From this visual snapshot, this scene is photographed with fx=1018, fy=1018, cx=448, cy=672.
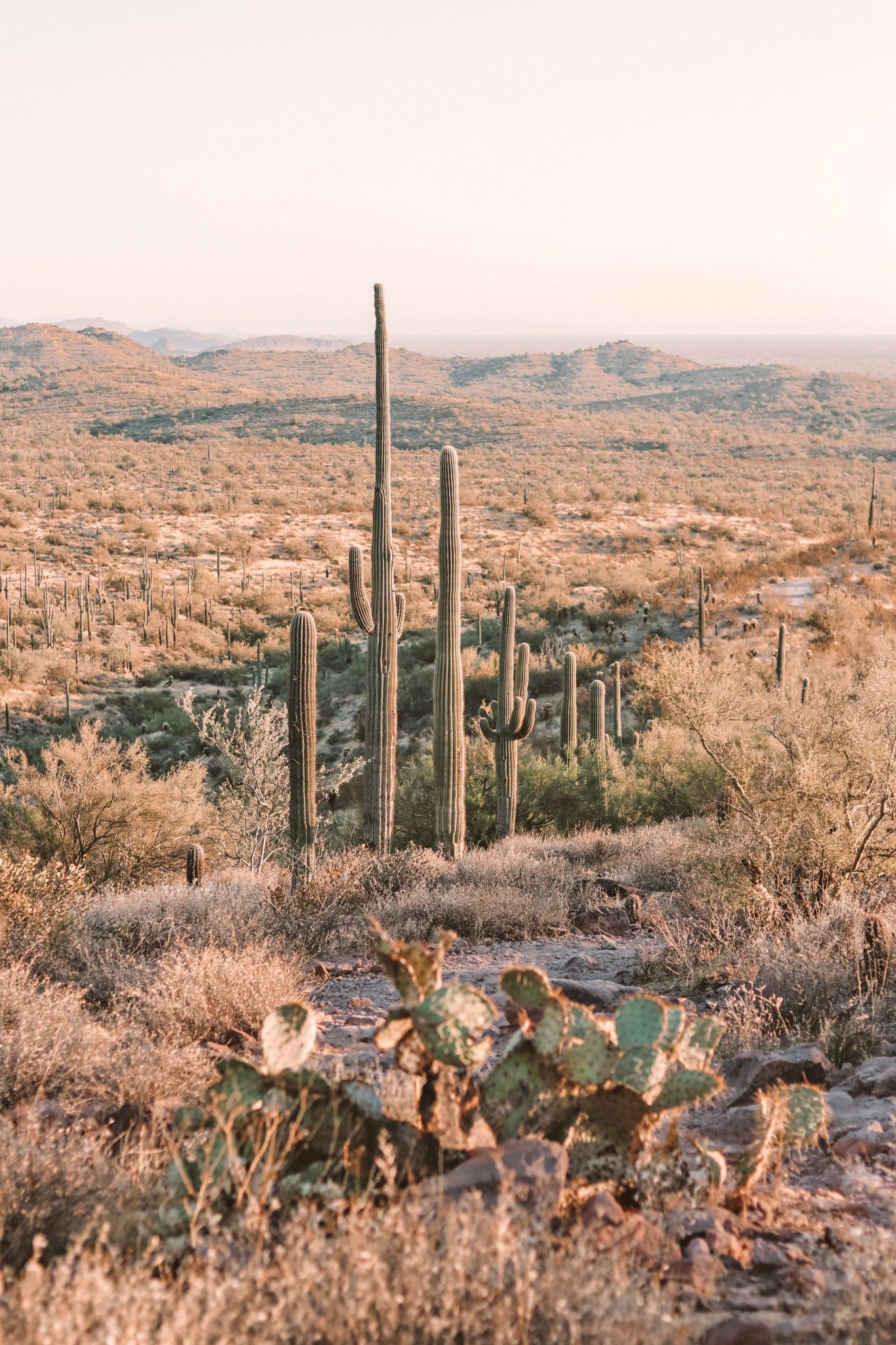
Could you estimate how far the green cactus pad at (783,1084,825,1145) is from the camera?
3.69 metres

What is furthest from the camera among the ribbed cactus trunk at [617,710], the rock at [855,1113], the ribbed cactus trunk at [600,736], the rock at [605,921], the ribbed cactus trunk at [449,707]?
the ribbed cactus trunk at [617,710]

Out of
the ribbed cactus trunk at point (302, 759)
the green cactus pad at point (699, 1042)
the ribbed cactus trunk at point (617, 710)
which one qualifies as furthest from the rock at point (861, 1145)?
the ribbed cactus trunk at point (617, 710)

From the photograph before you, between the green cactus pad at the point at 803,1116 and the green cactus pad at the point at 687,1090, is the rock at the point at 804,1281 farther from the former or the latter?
the green cactus pad at the point at 803,1116

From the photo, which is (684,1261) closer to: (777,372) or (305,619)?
(305,619)

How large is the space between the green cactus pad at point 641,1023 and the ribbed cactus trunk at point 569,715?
12.8 meters

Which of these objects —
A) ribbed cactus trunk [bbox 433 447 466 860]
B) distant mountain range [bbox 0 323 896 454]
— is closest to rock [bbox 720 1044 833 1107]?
ribbed cactus trunk [bbox 433 447 466 860]

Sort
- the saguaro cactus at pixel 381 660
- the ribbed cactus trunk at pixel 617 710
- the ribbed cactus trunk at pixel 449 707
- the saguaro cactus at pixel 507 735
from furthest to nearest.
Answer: the ribbed cactus trunk at pixel 617 710, the saguaro cactus at pixel 507 735, the ribbed cactus trunk at pixel 449 707, the saguaro cactus at pixel 381 660

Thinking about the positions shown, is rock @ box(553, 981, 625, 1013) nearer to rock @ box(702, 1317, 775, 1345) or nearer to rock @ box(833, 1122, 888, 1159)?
rock @ box(833, 1122, 888, 1159)

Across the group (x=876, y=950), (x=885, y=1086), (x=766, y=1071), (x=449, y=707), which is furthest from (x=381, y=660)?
(x=885, y=1086)

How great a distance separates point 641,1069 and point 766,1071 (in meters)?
1.39

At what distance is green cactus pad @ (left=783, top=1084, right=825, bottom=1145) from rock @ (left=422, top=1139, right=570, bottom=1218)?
1.03 metres

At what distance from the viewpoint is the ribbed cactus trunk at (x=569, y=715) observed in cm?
1673

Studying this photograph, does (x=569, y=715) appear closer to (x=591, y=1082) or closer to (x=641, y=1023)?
(x=641, y=1023)

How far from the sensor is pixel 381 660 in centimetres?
1114
